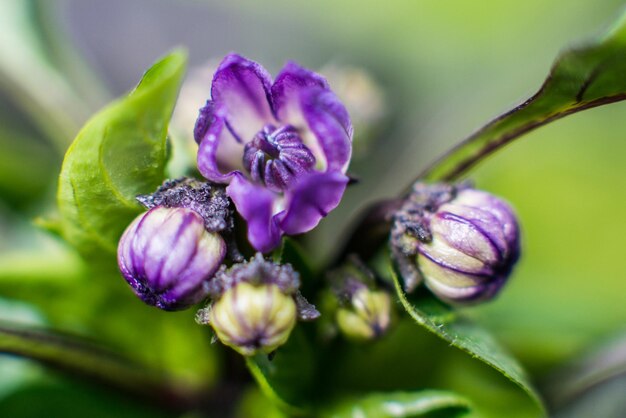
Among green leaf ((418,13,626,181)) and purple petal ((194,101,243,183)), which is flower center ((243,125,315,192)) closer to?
purple petal ((194,101,243,183))

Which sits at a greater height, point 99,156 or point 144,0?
point 99,156

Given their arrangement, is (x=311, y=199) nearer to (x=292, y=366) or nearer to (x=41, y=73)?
(x=292, y=366)

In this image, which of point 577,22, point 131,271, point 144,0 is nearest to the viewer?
point 131,271

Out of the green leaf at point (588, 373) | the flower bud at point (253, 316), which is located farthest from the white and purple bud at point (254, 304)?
the green leaf at point (588, 373)

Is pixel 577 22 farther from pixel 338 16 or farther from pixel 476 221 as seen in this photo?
pixel 476 221

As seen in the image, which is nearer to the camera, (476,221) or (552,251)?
(476,221)

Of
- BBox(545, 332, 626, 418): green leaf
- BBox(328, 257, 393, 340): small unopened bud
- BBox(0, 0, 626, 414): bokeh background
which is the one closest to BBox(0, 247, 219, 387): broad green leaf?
BBox(0, 0, 626, 414): bokeh background

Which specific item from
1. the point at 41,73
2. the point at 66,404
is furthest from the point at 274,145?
the point at 41,73

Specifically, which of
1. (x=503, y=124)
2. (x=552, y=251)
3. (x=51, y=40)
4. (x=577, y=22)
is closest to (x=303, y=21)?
(x=577, y=22)
